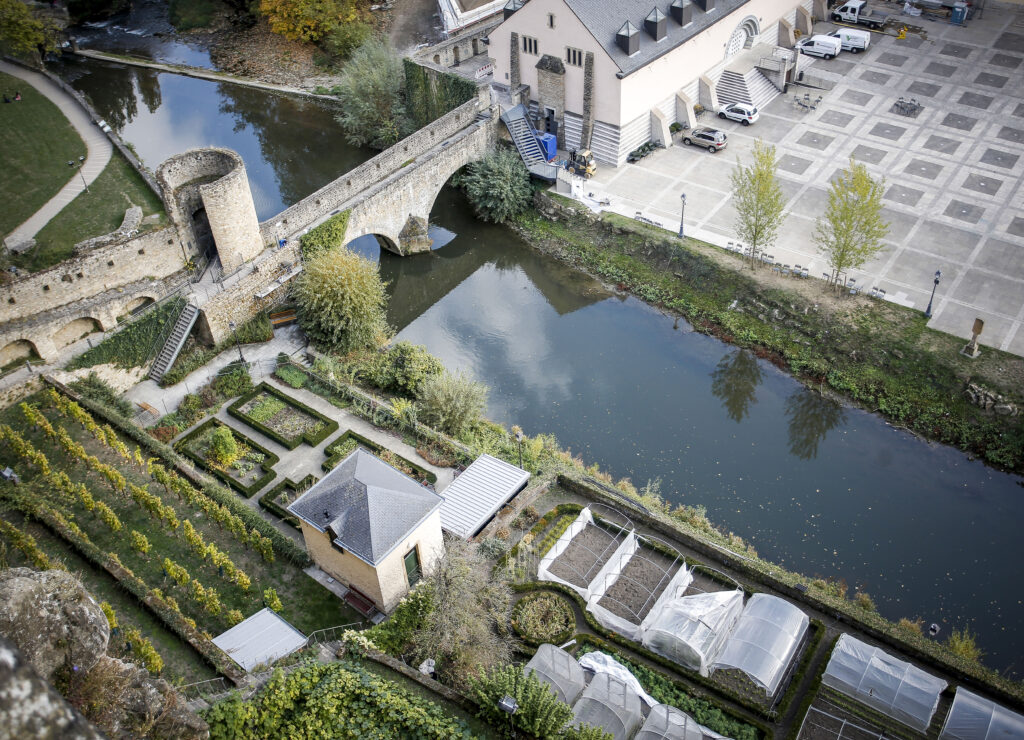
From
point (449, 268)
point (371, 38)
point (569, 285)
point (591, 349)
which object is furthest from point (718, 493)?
point (371, 38)

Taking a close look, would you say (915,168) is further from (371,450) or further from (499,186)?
(371,450)

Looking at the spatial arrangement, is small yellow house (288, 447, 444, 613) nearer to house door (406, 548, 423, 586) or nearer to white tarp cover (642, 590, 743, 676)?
house door (406, 548, 423, 586)

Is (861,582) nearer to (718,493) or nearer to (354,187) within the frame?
(718,493)

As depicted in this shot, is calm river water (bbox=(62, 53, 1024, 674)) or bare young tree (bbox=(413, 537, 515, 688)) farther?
calm river water (bbox=(62, 53, 1024, 674))

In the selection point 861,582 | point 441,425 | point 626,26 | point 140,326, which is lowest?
point 861,582

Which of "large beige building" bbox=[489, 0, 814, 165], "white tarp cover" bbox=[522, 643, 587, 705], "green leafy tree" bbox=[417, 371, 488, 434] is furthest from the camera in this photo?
"large beige building" bbox=[489, 0, 814, 165]

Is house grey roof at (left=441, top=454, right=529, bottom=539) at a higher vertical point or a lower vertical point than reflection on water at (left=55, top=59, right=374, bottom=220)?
lower

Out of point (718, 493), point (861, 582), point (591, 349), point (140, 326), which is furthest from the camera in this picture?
point (591, 349)

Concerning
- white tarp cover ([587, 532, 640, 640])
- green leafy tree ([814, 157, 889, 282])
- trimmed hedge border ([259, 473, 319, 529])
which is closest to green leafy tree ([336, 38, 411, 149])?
green leafy tree ([814, 157, 889, 282])
